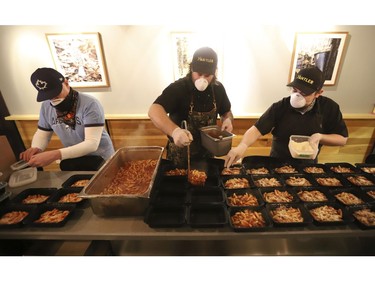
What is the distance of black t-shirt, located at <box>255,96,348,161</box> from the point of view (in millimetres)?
2309

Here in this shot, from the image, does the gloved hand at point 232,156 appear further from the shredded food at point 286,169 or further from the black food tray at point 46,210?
the black food tray at point 46,210

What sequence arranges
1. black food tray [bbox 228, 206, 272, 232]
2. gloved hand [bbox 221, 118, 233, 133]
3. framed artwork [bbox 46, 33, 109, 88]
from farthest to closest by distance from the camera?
1. framed artwork [bbox 46, 33, 109, 88]
2. gloved hand [bbox 221, 118, 233, 133]
3. black food tray [bbox 228, 206, 272, 232]

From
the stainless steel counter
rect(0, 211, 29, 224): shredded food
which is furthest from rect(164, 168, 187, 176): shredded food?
rect(0, 211, 29, 224): shredded food

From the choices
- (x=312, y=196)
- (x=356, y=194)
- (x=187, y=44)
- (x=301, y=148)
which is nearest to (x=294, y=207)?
(x=312, y=196)

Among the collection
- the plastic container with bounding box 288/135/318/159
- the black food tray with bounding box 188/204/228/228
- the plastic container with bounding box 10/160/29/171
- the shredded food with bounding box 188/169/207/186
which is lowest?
the black food tray with bounding box 188/204/228/228

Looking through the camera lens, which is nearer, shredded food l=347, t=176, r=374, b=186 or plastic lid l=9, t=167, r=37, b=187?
shredded food l=347, t=176, r=374, b=186

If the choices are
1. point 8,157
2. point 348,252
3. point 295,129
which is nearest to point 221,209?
point 348,252

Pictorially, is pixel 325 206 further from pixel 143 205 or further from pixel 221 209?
pixel 143 205

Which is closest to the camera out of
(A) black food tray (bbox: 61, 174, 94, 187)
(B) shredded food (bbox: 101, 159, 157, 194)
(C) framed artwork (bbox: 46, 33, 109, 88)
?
(B) shredded food (bbox: 101, 159, 157, 194)

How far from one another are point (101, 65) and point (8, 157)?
2.54 metres

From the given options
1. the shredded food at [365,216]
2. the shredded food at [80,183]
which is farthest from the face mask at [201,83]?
the shredded food at [365,216]

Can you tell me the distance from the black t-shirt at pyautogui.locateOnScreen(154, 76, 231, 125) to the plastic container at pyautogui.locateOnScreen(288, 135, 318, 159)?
3.15ft

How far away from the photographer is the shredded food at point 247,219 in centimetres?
144

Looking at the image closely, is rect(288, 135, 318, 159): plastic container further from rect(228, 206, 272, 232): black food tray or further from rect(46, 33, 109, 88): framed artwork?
rect(46, 33, 109, 88): framed artwork
